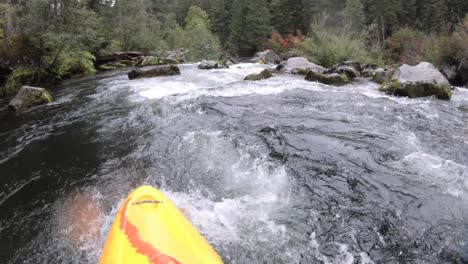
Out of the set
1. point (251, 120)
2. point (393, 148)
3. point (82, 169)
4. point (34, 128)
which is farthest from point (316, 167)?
point (34, 128)

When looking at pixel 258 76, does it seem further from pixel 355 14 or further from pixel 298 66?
pixel 355 14

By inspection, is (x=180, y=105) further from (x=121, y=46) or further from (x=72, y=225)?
(x=121, y=46)

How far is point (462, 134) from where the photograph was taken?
229 inches

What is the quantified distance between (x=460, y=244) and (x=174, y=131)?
15.0 feet

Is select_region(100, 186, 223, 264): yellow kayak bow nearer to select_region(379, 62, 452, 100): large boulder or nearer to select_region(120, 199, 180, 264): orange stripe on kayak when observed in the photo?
select_region(120, 199, 180, 264): orange stripe on kayak

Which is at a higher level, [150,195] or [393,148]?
[150,195]

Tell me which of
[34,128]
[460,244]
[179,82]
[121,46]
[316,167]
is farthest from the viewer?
[121,46]

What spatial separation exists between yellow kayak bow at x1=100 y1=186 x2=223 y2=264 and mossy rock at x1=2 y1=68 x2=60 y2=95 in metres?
11.6

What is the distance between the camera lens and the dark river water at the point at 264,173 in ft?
10.9

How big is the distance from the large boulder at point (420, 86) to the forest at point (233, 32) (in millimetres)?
5495

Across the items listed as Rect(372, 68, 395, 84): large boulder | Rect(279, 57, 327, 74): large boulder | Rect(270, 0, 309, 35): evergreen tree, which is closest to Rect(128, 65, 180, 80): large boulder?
Rect(279, 57, 327, 74): large boulder

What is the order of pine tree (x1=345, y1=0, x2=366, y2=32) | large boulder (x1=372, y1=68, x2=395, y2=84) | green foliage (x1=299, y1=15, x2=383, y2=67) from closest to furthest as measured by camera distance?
1. large boulder (x1=372, y1=68, x2=395, y2=84)
2. green foliage (x1=299, y1=15, x2=383, y2=67)
3. pine tree (x1=345, y1=0, x2=366, y2=32)

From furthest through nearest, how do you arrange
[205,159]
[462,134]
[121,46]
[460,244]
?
1. [121,46]
2. [462,134]
3. [205,159]
4. [460,244]

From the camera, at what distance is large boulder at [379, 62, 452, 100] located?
27.7ft
